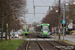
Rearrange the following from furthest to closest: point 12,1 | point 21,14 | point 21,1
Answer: point 21,14 → point 21,1 → point 12,1

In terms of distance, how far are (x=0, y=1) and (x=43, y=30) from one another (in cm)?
2500

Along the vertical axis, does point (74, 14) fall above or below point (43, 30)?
above

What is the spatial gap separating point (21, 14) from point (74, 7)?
32.1 meters

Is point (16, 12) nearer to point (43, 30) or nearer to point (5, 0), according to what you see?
point (5, 0)

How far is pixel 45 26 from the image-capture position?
1940 inches

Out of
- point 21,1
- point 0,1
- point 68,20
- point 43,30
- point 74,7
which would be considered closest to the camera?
point 0,1

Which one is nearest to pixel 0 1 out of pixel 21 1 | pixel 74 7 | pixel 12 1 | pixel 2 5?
pixel 2 5

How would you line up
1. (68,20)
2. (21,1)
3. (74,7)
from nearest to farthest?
(21,1) → (74,7) → (68,20)

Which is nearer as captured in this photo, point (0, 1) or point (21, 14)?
point (0, 1)

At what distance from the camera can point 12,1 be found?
92.5 ft

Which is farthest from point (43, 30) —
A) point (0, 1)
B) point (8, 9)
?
point (0, 1)

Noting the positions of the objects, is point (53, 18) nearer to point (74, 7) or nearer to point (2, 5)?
point (74, 7)

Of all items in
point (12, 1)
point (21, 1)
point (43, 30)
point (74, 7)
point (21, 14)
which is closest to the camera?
point (12, 1)

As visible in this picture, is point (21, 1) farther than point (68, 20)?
No
